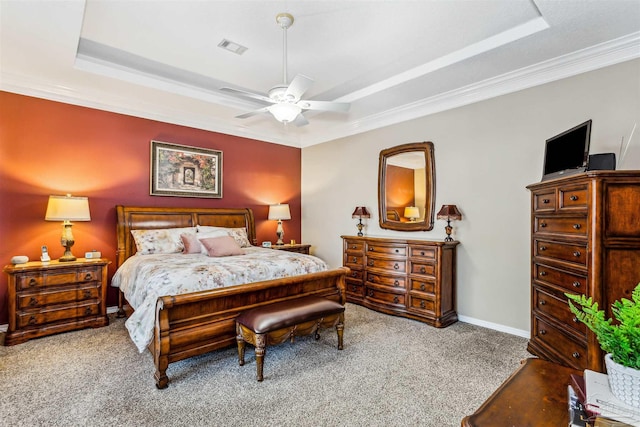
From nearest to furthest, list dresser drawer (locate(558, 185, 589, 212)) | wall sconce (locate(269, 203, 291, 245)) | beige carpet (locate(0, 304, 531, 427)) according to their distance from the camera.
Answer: beige carpet (locate(0, 304, 531, 427)), dresser drawer (locate(558, 185, 589, 212)), wall sconce (locate(269, 203, 291, 245))

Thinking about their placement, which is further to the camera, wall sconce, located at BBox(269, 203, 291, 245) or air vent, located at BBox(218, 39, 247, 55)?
wall sconce, located at BBox(269, 203, 291, 245)

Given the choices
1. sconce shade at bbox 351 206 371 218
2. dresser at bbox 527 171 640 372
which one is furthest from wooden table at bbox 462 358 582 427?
sconce shade at bbox 351 206 371 218

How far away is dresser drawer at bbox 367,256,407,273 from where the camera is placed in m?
4.17

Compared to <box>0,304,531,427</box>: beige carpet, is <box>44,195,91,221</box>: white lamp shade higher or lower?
higher

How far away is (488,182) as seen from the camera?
3.80 m

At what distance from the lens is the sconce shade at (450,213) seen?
3957 mm

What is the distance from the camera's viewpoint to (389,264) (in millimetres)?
4301

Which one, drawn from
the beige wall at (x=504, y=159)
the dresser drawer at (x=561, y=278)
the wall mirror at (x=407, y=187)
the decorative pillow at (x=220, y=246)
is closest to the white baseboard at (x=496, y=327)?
the beige wall at (x=504, y=159)

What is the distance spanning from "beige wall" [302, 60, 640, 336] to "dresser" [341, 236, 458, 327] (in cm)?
31

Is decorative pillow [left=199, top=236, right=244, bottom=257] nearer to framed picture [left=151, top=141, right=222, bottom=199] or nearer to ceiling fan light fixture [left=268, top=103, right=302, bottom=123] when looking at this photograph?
framed picture [left=151, top=141, right=222, bottom=199]

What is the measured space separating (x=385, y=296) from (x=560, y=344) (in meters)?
2.01

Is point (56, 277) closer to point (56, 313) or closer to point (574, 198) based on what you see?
point (56, 313)

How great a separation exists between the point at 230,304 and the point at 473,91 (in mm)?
3652

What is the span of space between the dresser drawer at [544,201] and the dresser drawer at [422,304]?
155cm
